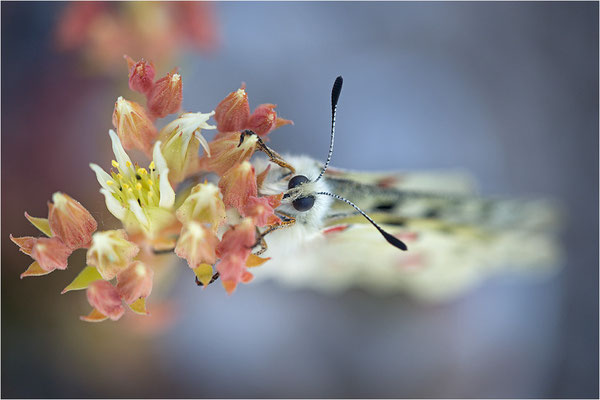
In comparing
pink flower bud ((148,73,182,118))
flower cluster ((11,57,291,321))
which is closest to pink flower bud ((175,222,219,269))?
flower cluster ((11,57,291,321))

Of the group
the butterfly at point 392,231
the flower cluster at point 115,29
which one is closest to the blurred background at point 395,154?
the flower cluster at point 115,29

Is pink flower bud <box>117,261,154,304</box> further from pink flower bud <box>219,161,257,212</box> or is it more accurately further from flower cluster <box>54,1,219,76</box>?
flower cluster <box>54,1,219,76</box>

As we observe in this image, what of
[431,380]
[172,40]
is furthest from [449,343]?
[172,40]

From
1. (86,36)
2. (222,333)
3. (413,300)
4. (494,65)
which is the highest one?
(494,65)

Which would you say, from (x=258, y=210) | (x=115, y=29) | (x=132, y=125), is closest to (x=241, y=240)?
(x=258, y=210)

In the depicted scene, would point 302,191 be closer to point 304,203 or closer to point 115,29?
point 304,203

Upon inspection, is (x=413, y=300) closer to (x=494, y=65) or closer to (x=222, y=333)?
(x=222, y=333)
